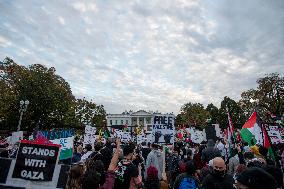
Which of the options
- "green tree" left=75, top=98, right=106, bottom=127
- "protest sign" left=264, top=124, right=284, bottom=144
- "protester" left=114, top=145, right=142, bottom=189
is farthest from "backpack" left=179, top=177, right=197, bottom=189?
"green tree" left=75, top=98, right=106, bottom=127

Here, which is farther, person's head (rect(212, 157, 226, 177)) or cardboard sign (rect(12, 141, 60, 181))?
person's head (rect(212, 157, 226, 177))

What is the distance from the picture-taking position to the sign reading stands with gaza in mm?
10797

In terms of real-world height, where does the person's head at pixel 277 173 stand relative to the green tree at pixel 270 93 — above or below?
below

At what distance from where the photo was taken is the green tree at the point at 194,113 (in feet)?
343

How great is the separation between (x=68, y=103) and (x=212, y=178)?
48774 mm

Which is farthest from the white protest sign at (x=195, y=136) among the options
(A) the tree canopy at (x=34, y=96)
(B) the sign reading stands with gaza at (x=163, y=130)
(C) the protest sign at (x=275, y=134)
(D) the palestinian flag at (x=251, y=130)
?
(A) the tree canopy at (x=34, y=96)

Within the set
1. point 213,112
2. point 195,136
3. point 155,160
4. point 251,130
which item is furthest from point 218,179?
point 213,112

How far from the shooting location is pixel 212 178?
5.63 metres

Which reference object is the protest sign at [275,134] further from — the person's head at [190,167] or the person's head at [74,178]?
the person's head at [74,178]

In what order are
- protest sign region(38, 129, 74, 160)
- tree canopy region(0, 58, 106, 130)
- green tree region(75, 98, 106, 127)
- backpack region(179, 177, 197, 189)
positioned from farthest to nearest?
green tree region(75, 98, 106, 127)
tree canopy region(0, 58, 106, 130)
protest sign region(38, 129, 74, 160)
backpack region(179, 177, 197, 189)

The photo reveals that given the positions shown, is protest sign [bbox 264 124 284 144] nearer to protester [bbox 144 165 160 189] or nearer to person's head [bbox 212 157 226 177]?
protester [bbox 144 165 160 189]

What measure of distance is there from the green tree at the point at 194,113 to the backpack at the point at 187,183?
95.7m

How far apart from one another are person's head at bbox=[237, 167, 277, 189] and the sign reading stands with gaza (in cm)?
770

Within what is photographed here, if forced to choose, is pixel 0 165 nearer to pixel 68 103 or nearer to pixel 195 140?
pixel 195 140
